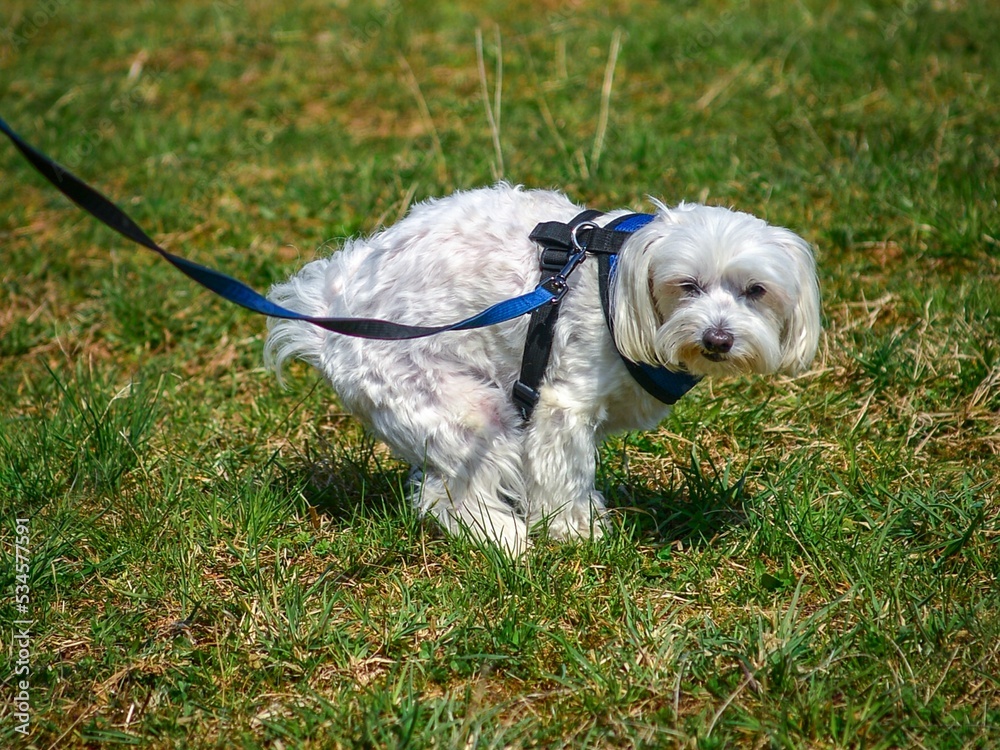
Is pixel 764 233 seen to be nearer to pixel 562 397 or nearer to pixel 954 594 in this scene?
pixel 562 397

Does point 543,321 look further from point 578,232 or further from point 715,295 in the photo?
point 715,295

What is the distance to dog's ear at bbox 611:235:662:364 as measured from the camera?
9.99 feet

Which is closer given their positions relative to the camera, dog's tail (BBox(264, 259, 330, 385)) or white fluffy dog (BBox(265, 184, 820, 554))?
white fluffy dog (BBox(265, 184, 820, 554))

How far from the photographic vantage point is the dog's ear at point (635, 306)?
3.04m

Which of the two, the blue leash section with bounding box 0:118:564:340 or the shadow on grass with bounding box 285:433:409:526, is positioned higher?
the blue leash section with bounding box 0:118:564:340

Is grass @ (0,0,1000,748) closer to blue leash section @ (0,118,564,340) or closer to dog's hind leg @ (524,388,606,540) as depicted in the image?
dog's hind leg @ (524,388,606,540)

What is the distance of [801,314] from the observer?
314cm

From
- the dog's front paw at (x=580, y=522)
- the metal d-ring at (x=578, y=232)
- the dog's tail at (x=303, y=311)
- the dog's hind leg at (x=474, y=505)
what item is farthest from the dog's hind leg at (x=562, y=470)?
the dog's tail at (x=303, y=311)

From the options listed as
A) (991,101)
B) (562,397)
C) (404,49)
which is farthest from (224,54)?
(562,397)

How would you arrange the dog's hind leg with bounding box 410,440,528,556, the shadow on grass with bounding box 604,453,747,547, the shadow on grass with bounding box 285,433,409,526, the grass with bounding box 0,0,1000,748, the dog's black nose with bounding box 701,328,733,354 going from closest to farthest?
the grass with bounding box 0,0,1000,748 → the dog's black nose with bounding box 701,328,733,354 → the dog's hind leg with bounding box 410,440,528,556 → the shadow on grass with bounding box 604,453,747,547 → the shadow on grass with bounding box 285,433,409,526

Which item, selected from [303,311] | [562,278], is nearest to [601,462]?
[562,278]

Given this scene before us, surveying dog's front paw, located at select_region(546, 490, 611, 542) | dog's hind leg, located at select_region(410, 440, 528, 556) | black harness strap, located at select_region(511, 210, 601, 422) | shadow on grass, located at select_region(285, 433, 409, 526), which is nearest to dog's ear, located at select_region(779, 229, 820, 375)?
black harness strap, located at select_region(511, 210, 601, 422)

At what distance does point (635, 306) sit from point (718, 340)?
273 mm

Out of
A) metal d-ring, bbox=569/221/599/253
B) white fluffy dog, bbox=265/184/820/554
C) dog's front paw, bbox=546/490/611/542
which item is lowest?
dog's front paw, bbox=546/490/611/542
